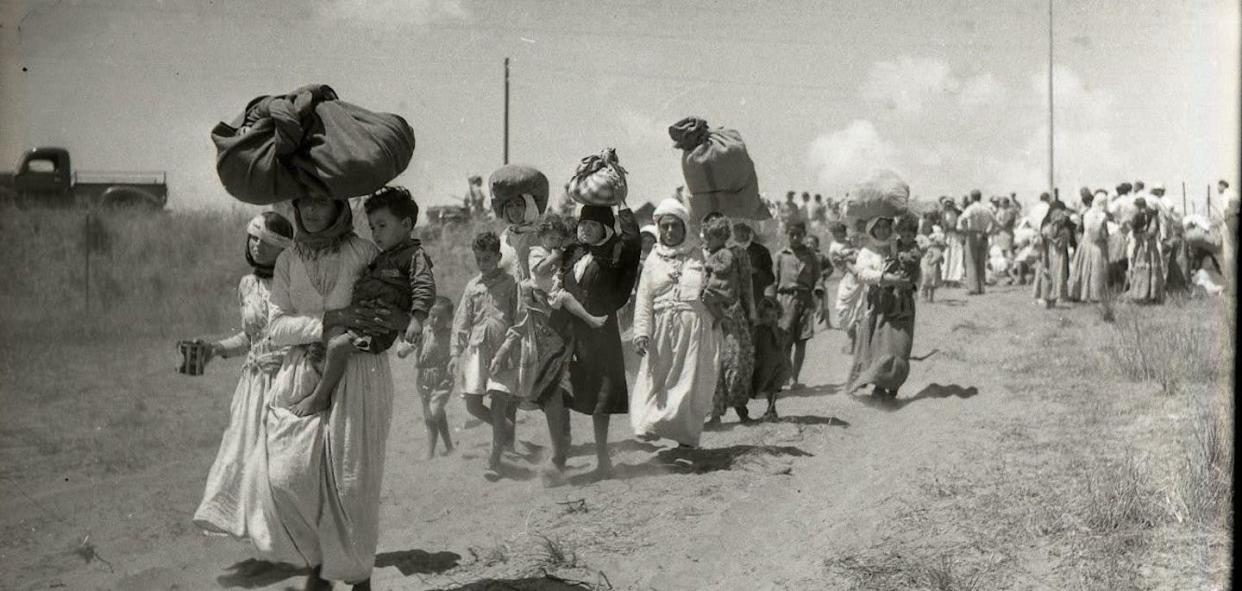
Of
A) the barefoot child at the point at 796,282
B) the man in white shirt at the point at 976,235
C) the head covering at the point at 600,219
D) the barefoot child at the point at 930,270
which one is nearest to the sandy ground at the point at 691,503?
the barefoot child at the point at 796,282

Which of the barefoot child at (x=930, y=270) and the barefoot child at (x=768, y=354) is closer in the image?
the barefoot child at (x=768, y=354)

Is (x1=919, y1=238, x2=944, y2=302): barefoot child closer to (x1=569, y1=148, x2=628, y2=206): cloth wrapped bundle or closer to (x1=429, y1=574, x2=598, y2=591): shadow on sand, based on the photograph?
(x1=569, y1=148, x2=628, y2=206): cloth wrapped bundle

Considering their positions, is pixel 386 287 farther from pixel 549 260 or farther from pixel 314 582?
pixel 549 260

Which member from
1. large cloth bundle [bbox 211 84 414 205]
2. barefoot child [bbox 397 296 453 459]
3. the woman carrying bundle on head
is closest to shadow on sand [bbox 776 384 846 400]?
the woman carrying bundle on head

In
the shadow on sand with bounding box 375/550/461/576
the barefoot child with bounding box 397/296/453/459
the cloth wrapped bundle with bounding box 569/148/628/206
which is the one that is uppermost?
the cloth wrapped bundle with bounding box 569/148/628/206

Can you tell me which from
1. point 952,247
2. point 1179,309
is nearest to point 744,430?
point 1179,309

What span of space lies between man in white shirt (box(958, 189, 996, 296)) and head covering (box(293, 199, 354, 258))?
56.8 ft

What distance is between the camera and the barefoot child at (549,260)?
730 centimetres

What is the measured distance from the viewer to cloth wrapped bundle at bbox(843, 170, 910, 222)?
1065 cm

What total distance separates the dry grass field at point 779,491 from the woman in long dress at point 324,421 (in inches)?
34.0

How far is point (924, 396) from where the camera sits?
1066 cm

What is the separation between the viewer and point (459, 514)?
691cm

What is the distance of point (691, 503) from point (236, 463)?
275 centimetres

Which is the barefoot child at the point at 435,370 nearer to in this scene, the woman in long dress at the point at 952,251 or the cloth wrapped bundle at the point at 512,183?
the cloth wrapped bundle at the point at 512,183
